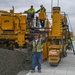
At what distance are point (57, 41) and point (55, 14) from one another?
152 centimetres

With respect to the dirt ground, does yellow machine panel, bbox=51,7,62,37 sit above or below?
above

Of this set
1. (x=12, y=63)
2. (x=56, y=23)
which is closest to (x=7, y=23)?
(x=56, y=23)

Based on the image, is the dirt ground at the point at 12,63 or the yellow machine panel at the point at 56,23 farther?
the yellow machine panel at the point at 56,23

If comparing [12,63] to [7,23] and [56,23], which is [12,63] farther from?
[7,23]

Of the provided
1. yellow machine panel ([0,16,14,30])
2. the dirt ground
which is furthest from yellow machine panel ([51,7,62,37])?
yellow machine panel ([0,16,14,30])

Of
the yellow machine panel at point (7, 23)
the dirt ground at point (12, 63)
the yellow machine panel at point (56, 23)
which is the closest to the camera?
the dirt ground at point (12, 63)

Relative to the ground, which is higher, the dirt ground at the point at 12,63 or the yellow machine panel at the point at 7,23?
the yellow machine panel at the point at 7,23

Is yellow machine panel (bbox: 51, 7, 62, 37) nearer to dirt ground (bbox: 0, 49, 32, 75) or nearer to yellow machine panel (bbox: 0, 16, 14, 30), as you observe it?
dirt ground (bbox: 0, 49, 32, 75)

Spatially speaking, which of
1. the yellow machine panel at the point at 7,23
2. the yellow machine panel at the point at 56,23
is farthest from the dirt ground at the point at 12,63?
the yellow machine panel at the point at 7,23

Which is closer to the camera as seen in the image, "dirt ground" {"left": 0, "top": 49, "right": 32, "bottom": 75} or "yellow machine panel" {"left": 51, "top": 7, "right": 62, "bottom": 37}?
"dirt ground" {"left": 0, "top": 49, "right": 32, "bottom": 75}

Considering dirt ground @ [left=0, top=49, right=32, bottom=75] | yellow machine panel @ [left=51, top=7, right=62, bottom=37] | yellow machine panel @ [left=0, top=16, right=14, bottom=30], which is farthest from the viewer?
yellow machine panel @ [left=0, top=16, right=14, bottom=30]

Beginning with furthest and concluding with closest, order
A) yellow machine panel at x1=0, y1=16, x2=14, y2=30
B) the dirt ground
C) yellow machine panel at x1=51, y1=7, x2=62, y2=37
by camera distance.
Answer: yellow machine panel at x1=0, y1=16, x2=14, y2=30
yellow machine panel at x1=51, y1=7, x2=62, y2=37
the dirt ground

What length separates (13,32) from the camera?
2039cm

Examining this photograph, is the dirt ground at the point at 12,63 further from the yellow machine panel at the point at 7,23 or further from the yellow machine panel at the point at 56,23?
the yellow machine panel at the point at 7,23
